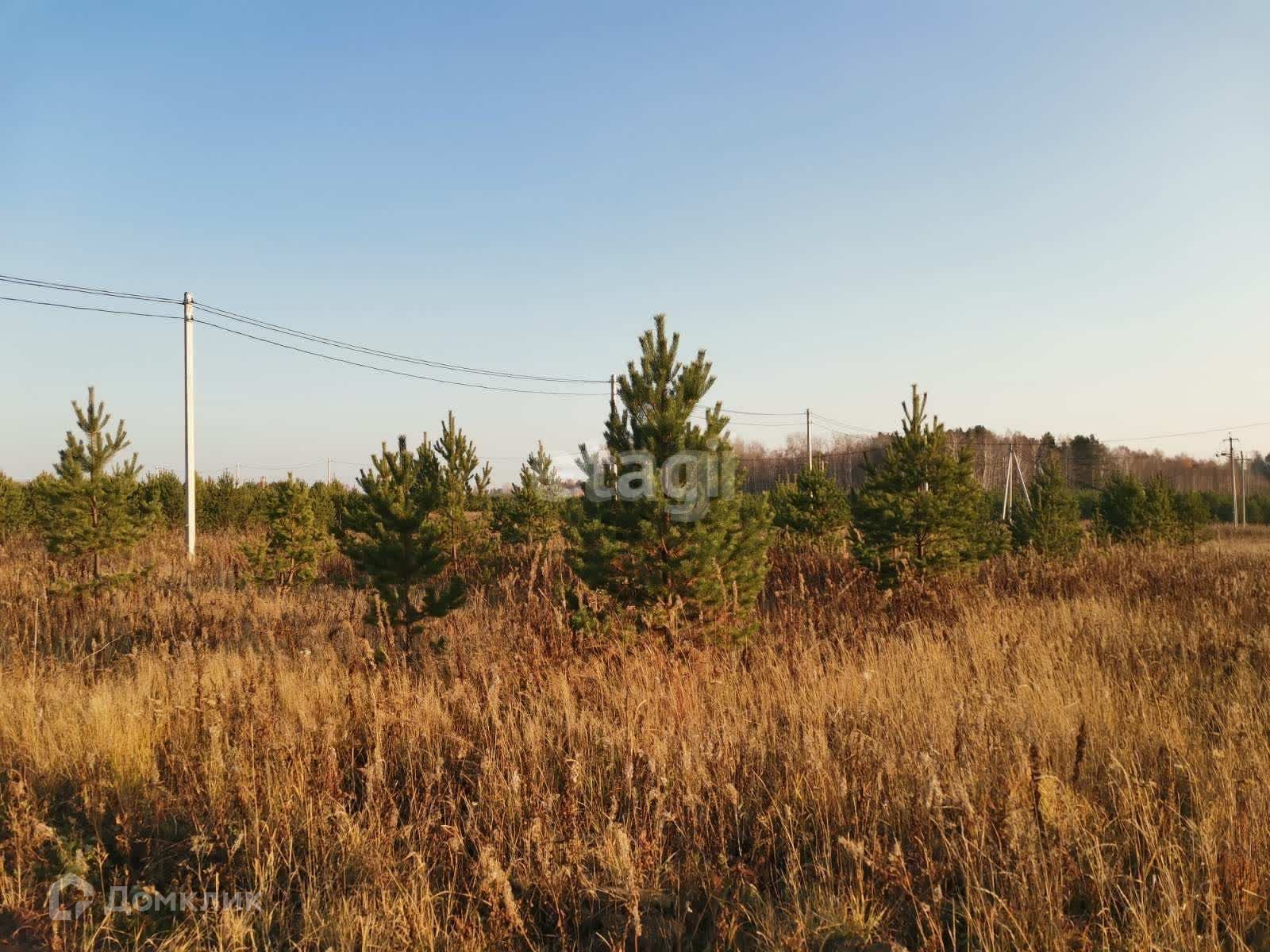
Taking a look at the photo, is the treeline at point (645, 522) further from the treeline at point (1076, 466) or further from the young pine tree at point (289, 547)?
Answer: the treeline at point (1076, 466)

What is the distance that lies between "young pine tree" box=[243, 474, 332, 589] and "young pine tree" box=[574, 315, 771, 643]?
1049 centimetres

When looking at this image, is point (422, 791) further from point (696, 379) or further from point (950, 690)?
point (696, 379)

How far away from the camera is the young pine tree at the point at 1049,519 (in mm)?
15000

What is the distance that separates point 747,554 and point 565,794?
3.97 metres

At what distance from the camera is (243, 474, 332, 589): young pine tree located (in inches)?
579

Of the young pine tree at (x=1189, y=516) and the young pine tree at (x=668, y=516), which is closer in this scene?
the young pine tree at (x=668, y=516)

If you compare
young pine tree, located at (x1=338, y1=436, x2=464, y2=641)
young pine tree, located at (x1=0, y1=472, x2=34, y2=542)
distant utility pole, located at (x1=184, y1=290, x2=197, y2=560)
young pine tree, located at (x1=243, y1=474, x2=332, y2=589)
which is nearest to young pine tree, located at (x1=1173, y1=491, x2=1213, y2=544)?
young pine tree, located at (x1=338, y1=436, x2=464, y2=641)

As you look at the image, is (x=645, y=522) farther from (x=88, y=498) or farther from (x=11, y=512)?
(x=11, y=512)

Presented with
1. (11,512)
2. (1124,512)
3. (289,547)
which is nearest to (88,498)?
(289,547)

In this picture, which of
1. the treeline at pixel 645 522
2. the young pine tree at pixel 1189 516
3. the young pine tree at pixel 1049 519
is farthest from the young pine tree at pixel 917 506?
the young pine tree at pixel 1189 516

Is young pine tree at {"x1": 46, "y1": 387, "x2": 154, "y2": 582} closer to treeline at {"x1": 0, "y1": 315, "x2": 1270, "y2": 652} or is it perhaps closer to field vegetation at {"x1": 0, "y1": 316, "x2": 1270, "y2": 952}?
treeline at {"x1": 0, "y1": 315, "x2": 1270, "y2": 652}

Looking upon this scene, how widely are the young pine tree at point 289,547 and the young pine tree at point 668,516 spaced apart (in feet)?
34.4

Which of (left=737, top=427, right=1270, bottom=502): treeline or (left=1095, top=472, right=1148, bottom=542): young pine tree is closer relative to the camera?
(left=1095, top=472, right=1148, bottom=542): young pine tree

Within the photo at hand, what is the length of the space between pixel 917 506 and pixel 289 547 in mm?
12210
